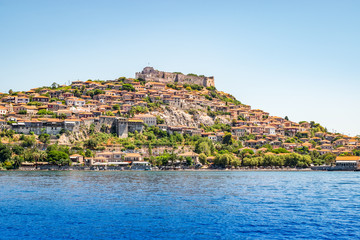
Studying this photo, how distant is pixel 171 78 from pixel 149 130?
47.9 m

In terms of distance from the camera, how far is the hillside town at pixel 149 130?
8225 cm

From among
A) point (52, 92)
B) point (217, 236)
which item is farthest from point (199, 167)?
point (217, 236)

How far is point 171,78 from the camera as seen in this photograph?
467 ft

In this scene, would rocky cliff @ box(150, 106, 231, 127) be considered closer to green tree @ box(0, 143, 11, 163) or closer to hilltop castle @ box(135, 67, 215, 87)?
hilltop castle @ box(135, 67, 215, 87)

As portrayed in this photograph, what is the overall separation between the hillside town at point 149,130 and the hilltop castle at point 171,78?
384 mm

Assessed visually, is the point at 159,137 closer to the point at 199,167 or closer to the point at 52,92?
the point at 199,167

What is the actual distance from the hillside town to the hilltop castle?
1.26ft

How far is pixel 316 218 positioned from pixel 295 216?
1.26 meters

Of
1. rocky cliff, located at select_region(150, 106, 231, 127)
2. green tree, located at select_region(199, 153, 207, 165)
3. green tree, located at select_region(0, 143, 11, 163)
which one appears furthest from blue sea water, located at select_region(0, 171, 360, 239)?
rocky cliff, located at select_region(150, 106, 231, 127)

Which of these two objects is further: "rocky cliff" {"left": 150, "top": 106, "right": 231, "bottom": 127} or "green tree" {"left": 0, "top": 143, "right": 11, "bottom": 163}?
"rocky cliff" {"left": 150, "top": 106, "right": 231, "bottom": 127}

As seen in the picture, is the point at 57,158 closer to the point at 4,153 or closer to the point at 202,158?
the point at 4,153

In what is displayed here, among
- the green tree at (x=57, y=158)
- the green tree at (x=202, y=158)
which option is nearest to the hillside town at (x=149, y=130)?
the green tree at (x=202, y=158)

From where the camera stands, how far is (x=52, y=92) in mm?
113438

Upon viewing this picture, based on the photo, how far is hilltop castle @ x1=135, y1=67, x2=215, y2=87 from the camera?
13712 cm
